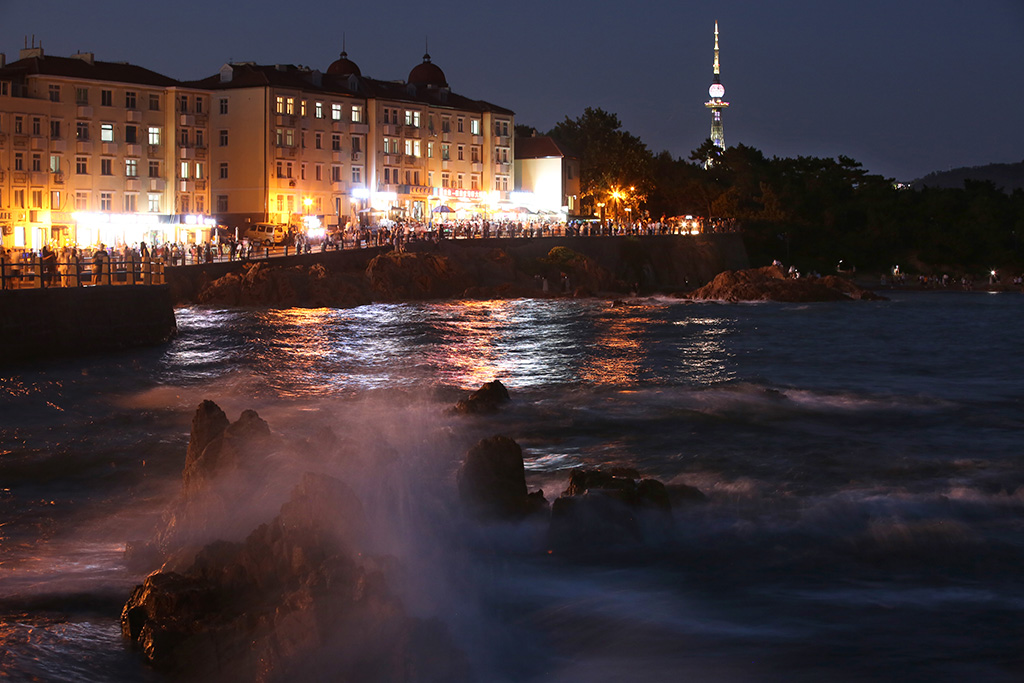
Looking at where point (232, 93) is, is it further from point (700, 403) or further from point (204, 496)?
point (204, 496)

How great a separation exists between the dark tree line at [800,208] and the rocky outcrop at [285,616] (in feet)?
265

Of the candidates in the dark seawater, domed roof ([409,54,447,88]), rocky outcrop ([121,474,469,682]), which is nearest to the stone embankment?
the dark seawater

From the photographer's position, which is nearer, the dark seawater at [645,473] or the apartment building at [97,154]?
the dark seawater at [645,473]

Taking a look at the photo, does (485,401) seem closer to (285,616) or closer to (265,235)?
(285,616)

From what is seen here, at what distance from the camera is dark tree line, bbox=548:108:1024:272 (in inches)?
3615

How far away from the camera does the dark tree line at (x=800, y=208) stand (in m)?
91.8

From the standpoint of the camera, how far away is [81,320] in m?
30.0

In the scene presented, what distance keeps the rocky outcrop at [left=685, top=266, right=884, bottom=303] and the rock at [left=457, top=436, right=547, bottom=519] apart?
51.6m

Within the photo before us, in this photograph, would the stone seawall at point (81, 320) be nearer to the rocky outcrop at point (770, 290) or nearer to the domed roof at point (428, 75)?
the rocky outcrop at point (770, 290)

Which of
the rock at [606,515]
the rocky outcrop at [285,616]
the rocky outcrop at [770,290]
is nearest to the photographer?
the rocky outcrop at [285,616]

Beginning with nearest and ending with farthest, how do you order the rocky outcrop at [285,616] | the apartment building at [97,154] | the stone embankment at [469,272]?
1. the rocky outcrop at [285,616]
2. the stone embankment at [469,272]
3. the apartment building at [97,154]

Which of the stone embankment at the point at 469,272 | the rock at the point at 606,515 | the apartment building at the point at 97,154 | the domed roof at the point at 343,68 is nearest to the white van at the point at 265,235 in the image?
the apartment building at the point at 97,154

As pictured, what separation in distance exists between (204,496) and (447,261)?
163 ft

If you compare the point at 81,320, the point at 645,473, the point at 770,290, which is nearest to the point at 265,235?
the point at 770,290
